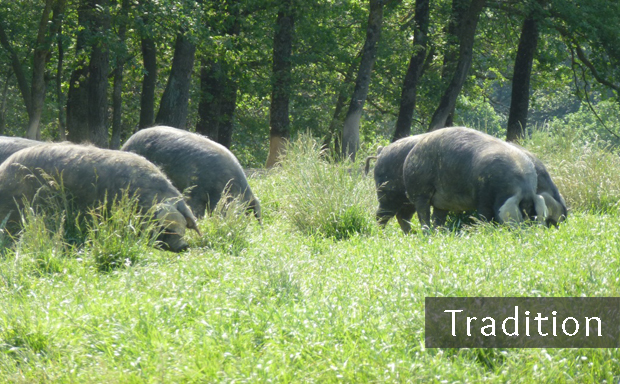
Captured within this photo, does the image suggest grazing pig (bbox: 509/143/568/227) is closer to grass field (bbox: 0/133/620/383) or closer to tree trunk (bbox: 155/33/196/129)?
grass field (bbox: 0/133/620/383)

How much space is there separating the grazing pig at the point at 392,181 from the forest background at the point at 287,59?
5.16m

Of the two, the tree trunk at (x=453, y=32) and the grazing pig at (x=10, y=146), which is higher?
the tree trunk at (x=453, y=32)

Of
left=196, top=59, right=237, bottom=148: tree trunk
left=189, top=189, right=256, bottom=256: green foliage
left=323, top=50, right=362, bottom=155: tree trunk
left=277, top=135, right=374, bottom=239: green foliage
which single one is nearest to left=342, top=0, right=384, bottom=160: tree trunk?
left=196, top=59, right=237, bottom=148: tree trunk

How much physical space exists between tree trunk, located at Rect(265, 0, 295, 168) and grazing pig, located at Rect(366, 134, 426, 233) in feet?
41.9

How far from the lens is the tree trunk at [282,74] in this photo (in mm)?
23609

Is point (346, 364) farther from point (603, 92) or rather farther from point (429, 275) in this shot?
point (603, 92)

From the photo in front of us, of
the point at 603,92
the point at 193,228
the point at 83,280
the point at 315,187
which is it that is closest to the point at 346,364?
the point at 83,280

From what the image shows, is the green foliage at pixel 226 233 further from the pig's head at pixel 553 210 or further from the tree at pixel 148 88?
the tree at pixel 148 88

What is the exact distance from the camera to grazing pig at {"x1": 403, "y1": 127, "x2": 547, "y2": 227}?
847 centimetres

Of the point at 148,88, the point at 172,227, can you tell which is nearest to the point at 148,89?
the point at 148,88

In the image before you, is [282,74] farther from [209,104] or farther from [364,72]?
[364,72]

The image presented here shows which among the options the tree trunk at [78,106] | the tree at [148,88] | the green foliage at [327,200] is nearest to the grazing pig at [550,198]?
the green foliage at [327,200]

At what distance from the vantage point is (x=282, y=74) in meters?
24.5

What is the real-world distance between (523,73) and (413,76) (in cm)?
314
